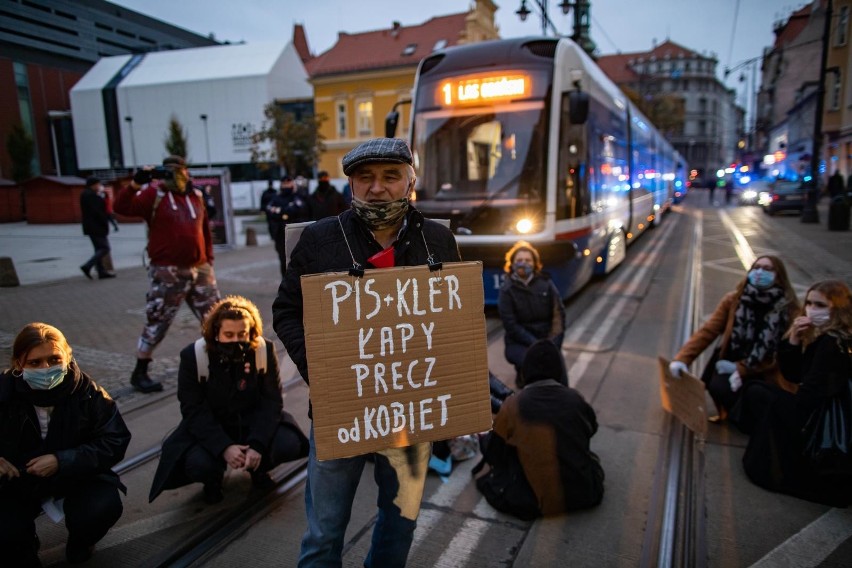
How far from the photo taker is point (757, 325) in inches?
161

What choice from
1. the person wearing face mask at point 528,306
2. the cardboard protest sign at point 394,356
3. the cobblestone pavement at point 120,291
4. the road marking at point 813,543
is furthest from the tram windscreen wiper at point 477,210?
the cardboard protest sign at point 394,356

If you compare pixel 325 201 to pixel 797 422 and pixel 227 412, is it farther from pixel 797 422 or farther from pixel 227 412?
pixel 797 422

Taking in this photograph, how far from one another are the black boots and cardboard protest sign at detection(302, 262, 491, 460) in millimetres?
3897

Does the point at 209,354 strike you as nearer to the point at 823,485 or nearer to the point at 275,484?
the point at 275,484

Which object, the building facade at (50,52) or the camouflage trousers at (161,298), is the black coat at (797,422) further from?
the building facade at (50,52)

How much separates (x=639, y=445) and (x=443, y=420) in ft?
8.62

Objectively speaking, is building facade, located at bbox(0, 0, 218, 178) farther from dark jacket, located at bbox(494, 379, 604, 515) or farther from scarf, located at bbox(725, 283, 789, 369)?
scarf, located at bbox(725, 283, 789, 369)

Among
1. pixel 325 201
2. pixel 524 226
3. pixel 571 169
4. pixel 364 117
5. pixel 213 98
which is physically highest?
pixel 213 98

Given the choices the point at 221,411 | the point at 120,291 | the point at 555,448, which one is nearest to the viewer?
the point at 555,448

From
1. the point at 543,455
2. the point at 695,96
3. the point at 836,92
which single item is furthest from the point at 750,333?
the point at 695,96

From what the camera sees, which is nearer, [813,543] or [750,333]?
[813,543]

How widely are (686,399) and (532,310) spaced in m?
1.58

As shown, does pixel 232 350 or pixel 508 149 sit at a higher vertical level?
pixel 508 149

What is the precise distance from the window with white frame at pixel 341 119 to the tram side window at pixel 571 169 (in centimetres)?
3517
